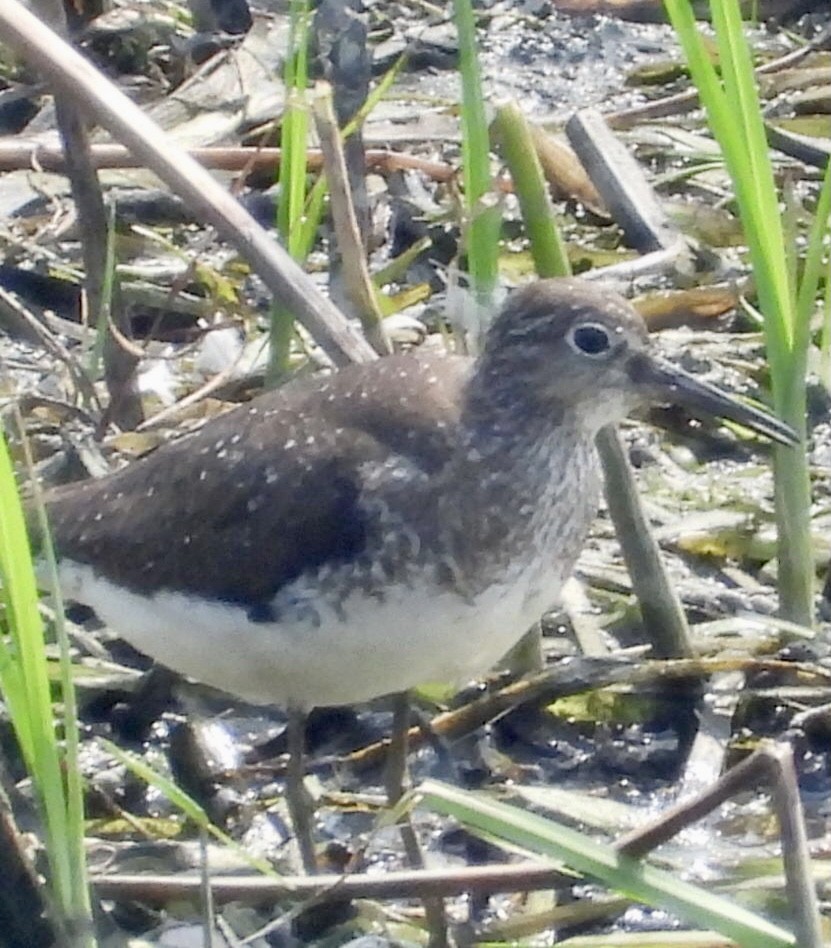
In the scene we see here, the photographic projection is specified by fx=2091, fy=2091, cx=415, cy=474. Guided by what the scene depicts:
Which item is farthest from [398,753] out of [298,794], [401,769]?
[298,794]

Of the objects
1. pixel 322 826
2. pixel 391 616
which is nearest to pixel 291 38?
pixel 391 616

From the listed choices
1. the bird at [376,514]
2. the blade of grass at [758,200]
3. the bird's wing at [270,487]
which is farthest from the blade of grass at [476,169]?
the blade of grass at [758,200]

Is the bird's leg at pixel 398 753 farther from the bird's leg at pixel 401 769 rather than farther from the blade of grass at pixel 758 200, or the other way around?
the blade of grass at pixel 758 200

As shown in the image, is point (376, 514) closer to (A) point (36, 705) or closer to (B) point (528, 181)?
(B) point (528, 181)

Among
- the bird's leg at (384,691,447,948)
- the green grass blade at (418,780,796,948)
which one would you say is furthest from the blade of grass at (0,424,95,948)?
the bird's leg at (384,691,447,948)

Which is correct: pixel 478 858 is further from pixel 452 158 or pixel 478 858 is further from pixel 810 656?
pixel 452 158

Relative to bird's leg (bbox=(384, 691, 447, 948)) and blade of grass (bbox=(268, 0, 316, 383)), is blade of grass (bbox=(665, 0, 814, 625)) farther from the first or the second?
bird's leg (bbox=(384, 691, 447, 948))
